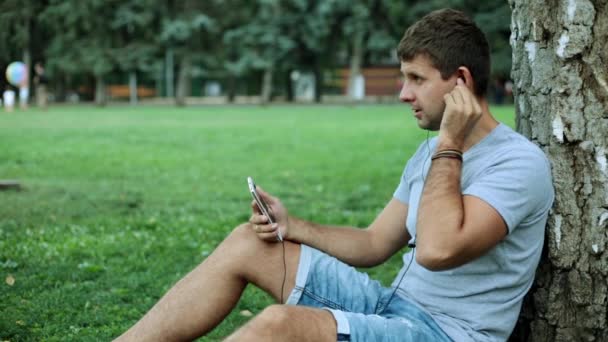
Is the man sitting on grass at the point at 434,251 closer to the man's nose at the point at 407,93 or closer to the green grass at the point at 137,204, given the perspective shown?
the man's nose at the point at 407,93

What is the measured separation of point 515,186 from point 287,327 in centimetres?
92

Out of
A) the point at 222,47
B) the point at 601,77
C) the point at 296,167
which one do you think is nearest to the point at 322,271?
the point at 601,77

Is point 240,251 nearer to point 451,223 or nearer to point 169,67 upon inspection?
point 451,223

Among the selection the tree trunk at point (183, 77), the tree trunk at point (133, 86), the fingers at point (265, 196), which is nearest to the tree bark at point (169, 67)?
the tree trunk at point (183, 77)

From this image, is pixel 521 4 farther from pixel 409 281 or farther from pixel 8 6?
pixel 8 6

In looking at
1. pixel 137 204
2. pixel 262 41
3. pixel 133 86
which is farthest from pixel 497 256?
pixel 133 86

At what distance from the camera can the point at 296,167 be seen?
1367 cm

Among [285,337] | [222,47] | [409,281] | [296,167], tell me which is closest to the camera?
[285,337]

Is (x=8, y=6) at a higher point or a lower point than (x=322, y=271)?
A: higher

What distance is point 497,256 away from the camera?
121 inches

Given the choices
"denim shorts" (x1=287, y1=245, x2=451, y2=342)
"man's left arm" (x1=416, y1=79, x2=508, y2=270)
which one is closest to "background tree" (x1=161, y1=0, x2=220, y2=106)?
"denim shorts" (x1=287, y1=245, x2=451, y2=342)

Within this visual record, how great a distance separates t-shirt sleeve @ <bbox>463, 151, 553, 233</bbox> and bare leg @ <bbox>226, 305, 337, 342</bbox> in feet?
2.23

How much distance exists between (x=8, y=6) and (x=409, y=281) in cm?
4166

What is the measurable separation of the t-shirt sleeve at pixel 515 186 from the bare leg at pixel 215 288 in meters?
0.85
